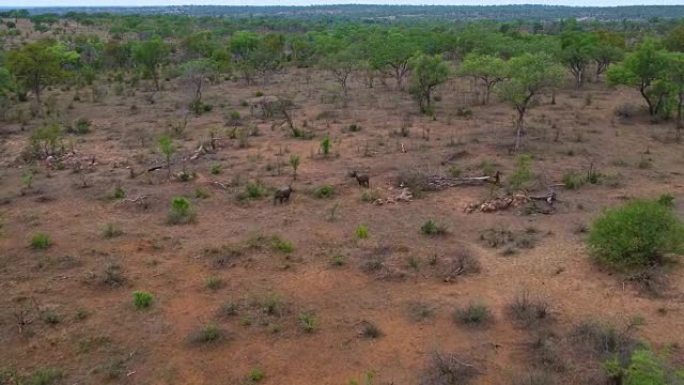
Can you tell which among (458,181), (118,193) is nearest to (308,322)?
(458,181)

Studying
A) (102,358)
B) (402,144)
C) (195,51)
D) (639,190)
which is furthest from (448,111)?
(195,51)

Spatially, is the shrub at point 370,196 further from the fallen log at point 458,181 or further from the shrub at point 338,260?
the shrub at point 338,260

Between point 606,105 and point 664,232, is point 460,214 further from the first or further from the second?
point 606,105

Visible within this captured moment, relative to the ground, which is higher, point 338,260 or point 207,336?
point 338,260

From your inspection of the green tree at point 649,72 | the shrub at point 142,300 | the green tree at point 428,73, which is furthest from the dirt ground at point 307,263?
the green tree at point 428,73

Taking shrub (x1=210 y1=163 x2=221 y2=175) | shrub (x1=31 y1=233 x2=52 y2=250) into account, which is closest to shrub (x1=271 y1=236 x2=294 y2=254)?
shrub (x1=31 y1=233 x2=52 y2=250)

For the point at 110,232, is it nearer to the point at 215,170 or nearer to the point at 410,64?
the point at 215,170
